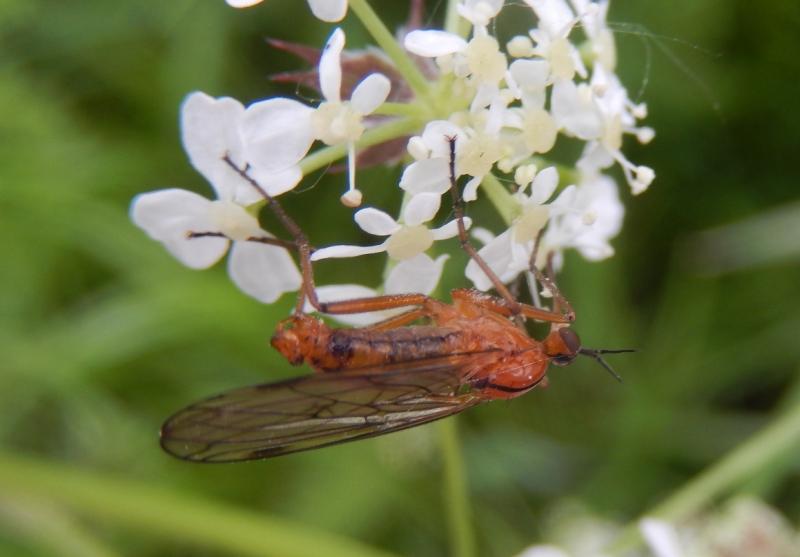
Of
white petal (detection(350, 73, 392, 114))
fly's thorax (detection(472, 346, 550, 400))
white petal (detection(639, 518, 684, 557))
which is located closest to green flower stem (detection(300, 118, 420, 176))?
white petal (detection(350, 73, 392, 114))

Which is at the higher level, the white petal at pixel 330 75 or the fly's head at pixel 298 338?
the white petal at pixel 330 75

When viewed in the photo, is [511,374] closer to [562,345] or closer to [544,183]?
[562,345]

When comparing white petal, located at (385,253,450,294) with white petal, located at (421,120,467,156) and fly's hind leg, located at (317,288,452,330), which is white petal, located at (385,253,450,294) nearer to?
fly's hind leg, located at (317,288,452,330)

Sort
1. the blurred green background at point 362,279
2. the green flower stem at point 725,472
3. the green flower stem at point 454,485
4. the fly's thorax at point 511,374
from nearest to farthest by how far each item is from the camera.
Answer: the fly's thorax at point 511,374 → the green flower stem at point 454,485 → the green flower stem at point 725,472 → the blurred green background at point 362,279

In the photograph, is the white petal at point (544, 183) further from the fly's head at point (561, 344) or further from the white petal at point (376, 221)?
the fly's head at point (561, 344)

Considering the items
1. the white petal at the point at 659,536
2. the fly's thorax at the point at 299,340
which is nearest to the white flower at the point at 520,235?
the fly's thorax at the point at 299,340

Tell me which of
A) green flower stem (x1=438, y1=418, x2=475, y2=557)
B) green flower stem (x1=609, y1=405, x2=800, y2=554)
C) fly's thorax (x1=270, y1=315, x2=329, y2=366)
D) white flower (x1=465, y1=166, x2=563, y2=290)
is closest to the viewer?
white flower (x1=465, y1=166, x2=563, y2=290)

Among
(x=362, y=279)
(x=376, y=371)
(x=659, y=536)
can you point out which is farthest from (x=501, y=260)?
(x=362, y=279)

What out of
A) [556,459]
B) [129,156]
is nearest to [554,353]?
[556,459]
